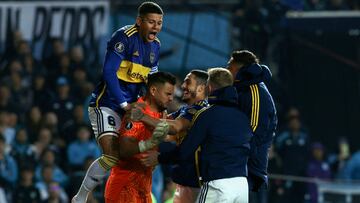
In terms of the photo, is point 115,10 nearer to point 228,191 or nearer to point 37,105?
point 37,105

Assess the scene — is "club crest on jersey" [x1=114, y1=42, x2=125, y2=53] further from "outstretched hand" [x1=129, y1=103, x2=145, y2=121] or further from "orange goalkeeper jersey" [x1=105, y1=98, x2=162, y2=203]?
"outstretched hand" [x1=129, y1=103, x2=145, y2=121]

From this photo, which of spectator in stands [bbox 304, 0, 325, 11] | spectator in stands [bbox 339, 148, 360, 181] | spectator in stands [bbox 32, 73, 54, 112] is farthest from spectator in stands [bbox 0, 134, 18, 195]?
spectator in stands [bbox 304, 0, 325, 11]

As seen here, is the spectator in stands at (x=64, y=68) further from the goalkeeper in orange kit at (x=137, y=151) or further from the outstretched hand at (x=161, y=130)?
the outstretched hand at (x=161, y=130)

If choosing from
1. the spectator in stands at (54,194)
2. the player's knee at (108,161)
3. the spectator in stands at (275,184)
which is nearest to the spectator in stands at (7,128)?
the spectator in stands at (54,194)

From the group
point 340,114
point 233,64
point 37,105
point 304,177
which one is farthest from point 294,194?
point 233,64

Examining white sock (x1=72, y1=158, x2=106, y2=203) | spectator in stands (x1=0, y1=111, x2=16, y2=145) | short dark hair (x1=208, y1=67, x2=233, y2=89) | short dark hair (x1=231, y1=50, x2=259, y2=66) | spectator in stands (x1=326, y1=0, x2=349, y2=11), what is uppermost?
short dark hair (x1=231, y1=50, x2=259, y2=66)

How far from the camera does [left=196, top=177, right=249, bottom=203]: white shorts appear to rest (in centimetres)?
978

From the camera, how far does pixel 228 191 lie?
9773mm

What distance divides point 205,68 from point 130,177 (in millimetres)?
7700

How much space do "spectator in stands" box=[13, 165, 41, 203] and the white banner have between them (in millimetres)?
2963

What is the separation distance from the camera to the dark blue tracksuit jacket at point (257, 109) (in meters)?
10.2

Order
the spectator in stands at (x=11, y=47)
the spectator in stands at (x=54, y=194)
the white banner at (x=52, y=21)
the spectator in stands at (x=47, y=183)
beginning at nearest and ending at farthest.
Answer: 1. the spectator in stands at (x=54, y=194)
2. the spectator in stands at (x=47, y=183)
3. the spectator in stands at (x=11, y=47)
4. the white banner at (x=52, y=21)

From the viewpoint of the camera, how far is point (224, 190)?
385 inches

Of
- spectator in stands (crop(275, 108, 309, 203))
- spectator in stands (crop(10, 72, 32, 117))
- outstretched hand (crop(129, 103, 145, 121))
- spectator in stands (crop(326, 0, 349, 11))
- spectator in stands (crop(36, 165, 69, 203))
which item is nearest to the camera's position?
outstretched hand (crop(129, 103, 145, 121))
